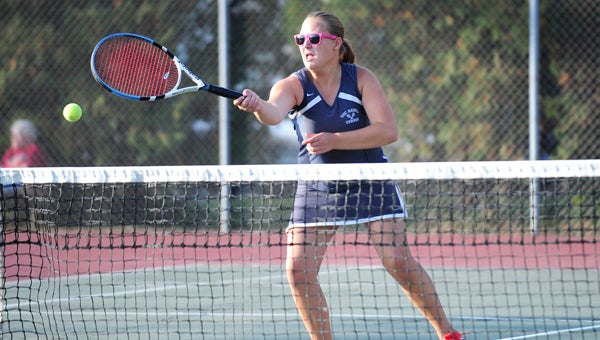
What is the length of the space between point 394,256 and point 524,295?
8.09 feet

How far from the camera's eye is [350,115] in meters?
4.14

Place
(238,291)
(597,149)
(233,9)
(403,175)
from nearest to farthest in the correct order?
(403,175), (238,291), (597,149), (233,9)

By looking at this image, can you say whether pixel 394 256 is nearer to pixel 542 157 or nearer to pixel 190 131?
pixel 542 157

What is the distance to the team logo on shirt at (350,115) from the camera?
13.6ft

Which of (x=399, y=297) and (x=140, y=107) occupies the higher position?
(x=140, y=107)

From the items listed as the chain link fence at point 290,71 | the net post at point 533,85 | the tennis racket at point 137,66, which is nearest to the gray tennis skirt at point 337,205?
the tennis racket at point 137,66

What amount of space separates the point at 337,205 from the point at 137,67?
1.15 meters

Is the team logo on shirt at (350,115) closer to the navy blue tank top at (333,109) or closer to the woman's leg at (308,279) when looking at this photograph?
the navy blue tank top at (333,109)

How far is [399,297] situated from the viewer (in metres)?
6.12

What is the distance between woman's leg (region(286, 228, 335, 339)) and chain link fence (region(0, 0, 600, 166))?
235 inches

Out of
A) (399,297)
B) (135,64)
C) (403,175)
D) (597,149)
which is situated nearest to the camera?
(403,175)

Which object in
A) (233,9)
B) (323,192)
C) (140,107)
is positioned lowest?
(323,192)

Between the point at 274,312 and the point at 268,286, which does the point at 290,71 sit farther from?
the point at 274,312

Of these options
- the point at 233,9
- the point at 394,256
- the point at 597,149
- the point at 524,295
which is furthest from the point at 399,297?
the point at 233,9
